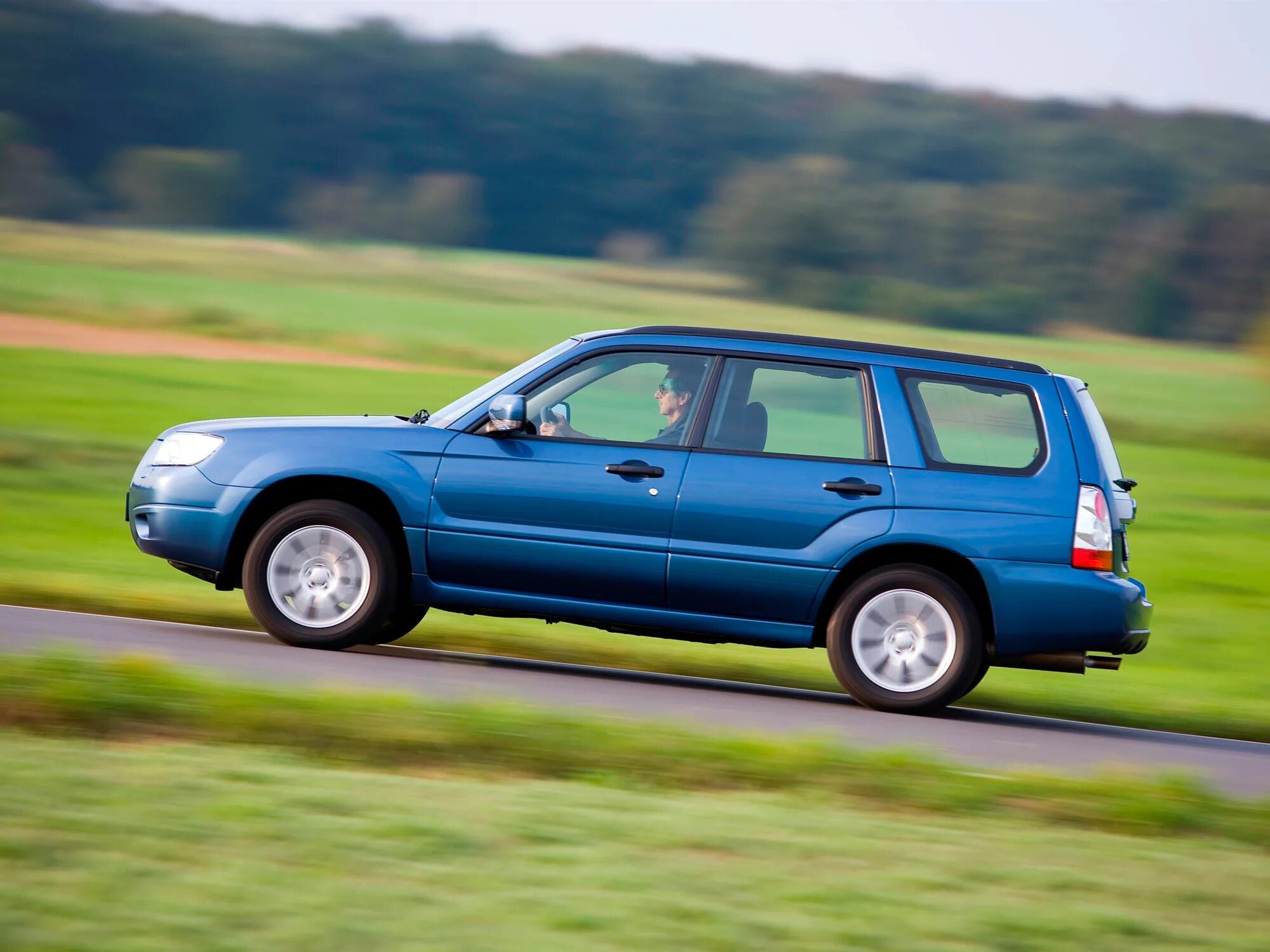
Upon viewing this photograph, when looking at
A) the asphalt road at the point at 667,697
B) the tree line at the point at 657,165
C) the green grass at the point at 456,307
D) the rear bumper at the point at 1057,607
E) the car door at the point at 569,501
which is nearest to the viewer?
the asphalt road at the point at 667,697

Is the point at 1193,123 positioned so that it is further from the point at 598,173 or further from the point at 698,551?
the point at 698,551

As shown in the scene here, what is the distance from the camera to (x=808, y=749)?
6215 mm

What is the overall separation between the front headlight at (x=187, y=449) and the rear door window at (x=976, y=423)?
142 inches

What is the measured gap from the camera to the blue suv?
793 cm

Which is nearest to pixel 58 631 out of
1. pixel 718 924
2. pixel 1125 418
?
pixel 718 924

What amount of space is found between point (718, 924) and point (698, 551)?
397cm

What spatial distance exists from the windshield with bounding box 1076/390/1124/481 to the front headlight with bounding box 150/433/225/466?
444 cm

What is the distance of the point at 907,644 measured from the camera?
8.03 metres

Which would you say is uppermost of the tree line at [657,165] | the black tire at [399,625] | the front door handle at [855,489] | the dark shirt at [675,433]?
the tree line at [657,165]

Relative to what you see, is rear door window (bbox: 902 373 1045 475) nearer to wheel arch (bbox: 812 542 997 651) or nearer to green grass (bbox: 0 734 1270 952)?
wheel arch (bbox: 812 542 997 651)

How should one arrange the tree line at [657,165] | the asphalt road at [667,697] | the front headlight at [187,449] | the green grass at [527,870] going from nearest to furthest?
1. the green grass at [527,870]
2. the asphalt road at [667,697]
3. the front headlight at [187,449]
4. the tree line at [657,165]

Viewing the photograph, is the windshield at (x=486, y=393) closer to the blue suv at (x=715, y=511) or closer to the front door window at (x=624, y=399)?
the blue suv at (x=715, y=511)

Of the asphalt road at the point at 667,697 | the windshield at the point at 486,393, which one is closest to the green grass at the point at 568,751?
the asphalt road at the point at 667,697

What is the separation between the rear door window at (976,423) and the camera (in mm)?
8055
